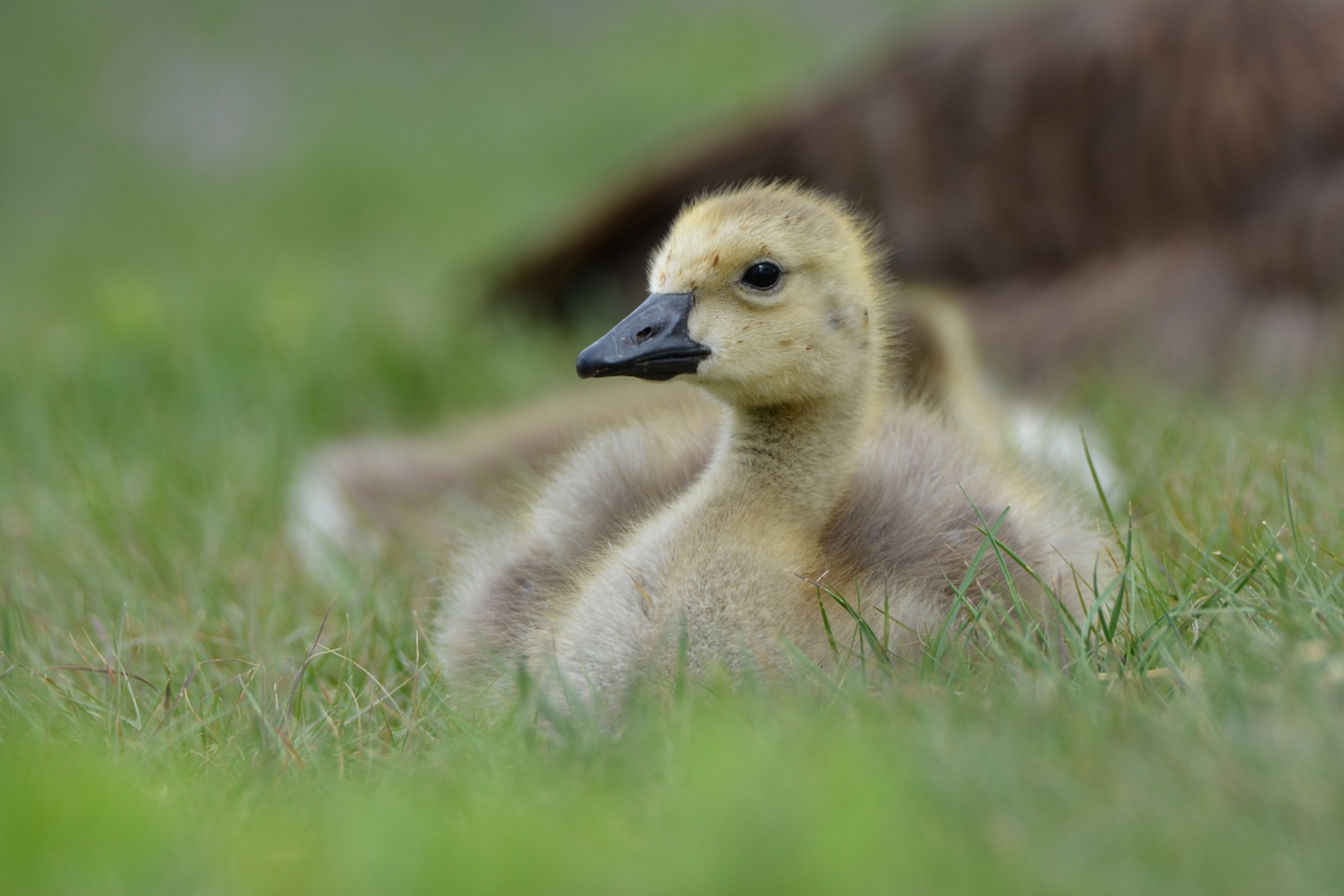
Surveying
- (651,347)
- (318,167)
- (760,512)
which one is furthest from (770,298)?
(318,167)

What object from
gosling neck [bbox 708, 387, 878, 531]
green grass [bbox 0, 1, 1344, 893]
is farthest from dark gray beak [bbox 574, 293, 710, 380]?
green grass [bbox 0, 1, 1344, 893]

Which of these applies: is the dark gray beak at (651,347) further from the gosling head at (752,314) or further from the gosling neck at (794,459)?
the gosling neck at (794,459)

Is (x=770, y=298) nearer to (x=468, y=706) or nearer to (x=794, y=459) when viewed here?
(x=794, y=459)

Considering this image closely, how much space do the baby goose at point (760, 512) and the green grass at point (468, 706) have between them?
0.12m

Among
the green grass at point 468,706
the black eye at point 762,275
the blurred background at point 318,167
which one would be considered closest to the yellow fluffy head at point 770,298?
the black eye at point 762,275

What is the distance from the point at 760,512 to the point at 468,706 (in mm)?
434

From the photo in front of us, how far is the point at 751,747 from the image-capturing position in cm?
125

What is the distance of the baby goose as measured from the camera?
5.37 feet

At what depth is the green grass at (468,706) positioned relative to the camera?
3.46ft

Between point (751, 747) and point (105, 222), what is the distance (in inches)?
340

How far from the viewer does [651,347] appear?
5.64ft

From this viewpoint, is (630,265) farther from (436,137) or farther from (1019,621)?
(436,137)

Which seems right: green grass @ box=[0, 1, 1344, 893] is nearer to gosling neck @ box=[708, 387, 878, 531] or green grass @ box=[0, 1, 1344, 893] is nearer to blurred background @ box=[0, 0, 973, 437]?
blurred background @ box=[0, 0, 973, 437]

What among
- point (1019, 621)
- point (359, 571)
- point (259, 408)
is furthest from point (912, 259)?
point (1019, 621)
